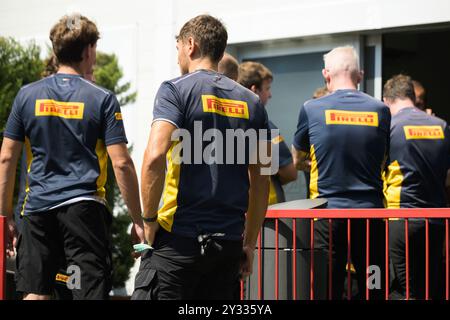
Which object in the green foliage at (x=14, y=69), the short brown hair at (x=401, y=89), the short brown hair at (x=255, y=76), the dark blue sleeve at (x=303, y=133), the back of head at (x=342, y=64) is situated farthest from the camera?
the green foliage at (x=14, y=69)

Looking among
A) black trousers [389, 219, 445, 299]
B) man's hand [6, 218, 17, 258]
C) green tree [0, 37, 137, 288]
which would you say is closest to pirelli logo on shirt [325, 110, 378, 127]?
black trousers [389, 219, 445, 299]

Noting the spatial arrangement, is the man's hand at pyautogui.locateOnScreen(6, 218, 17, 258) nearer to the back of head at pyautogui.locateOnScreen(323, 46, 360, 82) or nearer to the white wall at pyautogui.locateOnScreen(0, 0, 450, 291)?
the back of head at pyautogui.locateOnScreen(323, 46, 360, 82)

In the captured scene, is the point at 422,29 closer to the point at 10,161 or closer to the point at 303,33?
the point at 303,33

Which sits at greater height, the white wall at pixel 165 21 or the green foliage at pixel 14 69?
the white wall at pixel 165 21

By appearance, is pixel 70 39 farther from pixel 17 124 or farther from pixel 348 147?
pixel 348 147

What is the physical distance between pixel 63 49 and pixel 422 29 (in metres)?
4.20

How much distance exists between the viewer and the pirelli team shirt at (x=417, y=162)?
6.92m

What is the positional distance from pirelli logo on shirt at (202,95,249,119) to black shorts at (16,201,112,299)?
1066 millimetres

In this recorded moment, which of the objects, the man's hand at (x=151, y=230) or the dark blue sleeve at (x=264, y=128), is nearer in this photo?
the man's hand at (x=151, y=230)

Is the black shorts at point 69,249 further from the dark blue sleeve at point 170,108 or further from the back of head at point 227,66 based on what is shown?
the back of head at point 227,66

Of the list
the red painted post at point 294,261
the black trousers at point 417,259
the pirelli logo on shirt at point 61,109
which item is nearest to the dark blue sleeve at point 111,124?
the pirelli logo on shirt at point 61,109

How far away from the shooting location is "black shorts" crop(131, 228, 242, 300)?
4.48 meters

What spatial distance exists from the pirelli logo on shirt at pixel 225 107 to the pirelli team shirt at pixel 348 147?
138cm

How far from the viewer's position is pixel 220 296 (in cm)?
460
